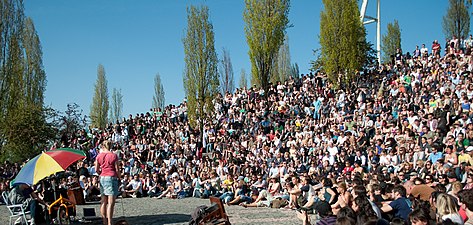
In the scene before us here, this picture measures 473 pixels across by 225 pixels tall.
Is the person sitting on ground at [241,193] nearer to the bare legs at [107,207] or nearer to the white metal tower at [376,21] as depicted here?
the bare legs at [107,207]

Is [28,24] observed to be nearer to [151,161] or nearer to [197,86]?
[197,86]

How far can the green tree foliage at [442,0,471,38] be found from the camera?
37938 mm

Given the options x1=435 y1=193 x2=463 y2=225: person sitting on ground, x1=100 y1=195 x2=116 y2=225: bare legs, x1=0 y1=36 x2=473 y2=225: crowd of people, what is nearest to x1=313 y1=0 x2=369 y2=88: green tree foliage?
x1=0 y1=36 x2=473 y2=225: crowd of people

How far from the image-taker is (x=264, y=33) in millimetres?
30500

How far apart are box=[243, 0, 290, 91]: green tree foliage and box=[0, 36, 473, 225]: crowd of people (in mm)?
1769

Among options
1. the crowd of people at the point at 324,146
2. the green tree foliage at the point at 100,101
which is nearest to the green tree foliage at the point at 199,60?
the crowd of people at the point at 324,146

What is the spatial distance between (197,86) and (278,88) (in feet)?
16.8

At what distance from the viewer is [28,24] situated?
39.0 meters

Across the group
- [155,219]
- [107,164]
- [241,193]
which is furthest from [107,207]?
[241,193]

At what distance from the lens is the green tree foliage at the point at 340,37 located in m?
29.9

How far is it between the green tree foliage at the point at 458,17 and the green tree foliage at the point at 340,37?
11.1m

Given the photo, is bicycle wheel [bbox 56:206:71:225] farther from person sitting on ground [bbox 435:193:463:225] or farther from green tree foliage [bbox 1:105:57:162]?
green tree foliage [bbox 1:105:57:162]

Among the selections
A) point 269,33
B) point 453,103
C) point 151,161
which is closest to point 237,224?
point 453,103

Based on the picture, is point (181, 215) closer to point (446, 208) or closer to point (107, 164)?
point (107, 164)
